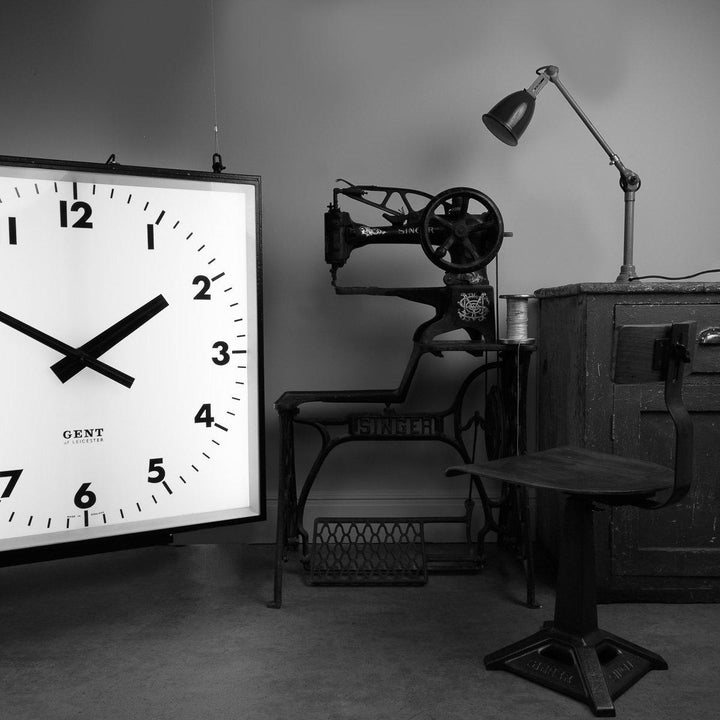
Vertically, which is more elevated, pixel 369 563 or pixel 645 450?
pixel 645 450

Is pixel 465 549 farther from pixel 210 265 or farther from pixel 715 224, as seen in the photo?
pixel 715 224

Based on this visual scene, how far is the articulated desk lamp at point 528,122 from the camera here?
257 centimetres

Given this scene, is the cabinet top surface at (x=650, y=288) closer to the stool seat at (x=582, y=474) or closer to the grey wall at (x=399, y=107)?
the stool seat at (x=582, y=474)

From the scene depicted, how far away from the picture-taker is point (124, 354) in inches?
94.7

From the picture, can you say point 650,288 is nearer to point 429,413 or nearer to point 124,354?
point 429,413

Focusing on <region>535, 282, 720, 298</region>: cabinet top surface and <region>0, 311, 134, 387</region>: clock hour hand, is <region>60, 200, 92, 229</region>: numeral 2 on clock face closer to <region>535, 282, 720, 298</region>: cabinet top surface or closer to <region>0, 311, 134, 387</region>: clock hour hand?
<region>0, 311, 134, 387</region>: clock hour hand

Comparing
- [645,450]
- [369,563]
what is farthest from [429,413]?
[645,450]

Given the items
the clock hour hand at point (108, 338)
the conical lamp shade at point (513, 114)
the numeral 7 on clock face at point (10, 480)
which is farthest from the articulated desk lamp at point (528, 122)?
the numeral 7 on clock face at point (10, 480)

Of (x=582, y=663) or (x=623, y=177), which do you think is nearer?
(x=582, y=663)

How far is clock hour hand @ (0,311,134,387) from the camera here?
2.24m

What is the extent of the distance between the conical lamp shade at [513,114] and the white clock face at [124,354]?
0.92m

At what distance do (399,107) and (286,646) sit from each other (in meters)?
2.15

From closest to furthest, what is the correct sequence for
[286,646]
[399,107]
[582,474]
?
[582,474], [286,646], [399,107]

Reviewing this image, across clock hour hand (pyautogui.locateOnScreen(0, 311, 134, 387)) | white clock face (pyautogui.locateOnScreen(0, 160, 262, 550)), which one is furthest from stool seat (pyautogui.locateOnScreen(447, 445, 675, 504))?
clock hour hand (pyautogui.locateOnScreen(0, 311, 134, 387))
